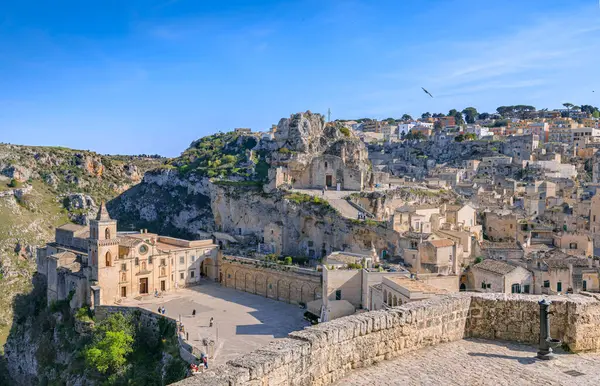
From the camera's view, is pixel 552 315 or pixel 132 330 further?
pixel 132 330

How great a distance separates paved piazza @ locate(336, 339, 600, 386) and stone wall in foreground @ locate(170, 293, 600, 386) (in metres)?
0.22

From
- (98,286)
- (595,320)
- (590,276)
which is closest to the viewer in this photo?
(595,320)

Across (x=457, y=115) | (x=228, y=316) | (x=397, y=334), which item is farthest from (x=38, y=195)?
(x=457, y=115)

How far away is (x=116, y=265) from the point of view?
126 ft

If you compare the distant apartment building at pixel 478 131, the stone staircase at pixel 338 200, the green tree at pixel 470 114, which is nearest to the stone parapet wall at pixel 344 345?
the stone staircase at pixel 338 200

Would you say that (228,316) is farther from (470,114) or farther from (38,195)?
(470,114)

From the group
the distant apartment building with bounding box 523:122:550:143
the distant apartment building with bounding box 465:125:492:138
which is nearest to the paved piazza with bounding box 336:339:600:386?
the distant apartment building with bounding box 523:122:550:143

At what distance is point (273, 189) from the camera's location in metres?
51.1

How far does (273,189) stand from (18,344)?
82.1ft

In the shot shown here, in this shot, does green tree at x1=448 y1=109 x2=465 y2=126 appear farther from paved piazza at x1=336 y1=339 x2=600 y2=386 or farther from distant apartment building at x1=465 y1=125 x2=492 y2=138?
paved piazza at x1=336 y1=339 x2=600 y2=386

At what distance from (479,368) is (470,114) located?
468 feet

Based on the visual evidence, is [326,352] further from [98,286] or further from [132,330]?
[98,286]

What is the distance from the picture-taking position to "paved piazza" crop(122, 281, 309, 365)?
93.7ft

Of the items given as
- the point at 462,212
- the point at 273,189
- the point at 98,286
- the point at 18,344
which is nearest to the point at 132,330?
the point at 98,286
